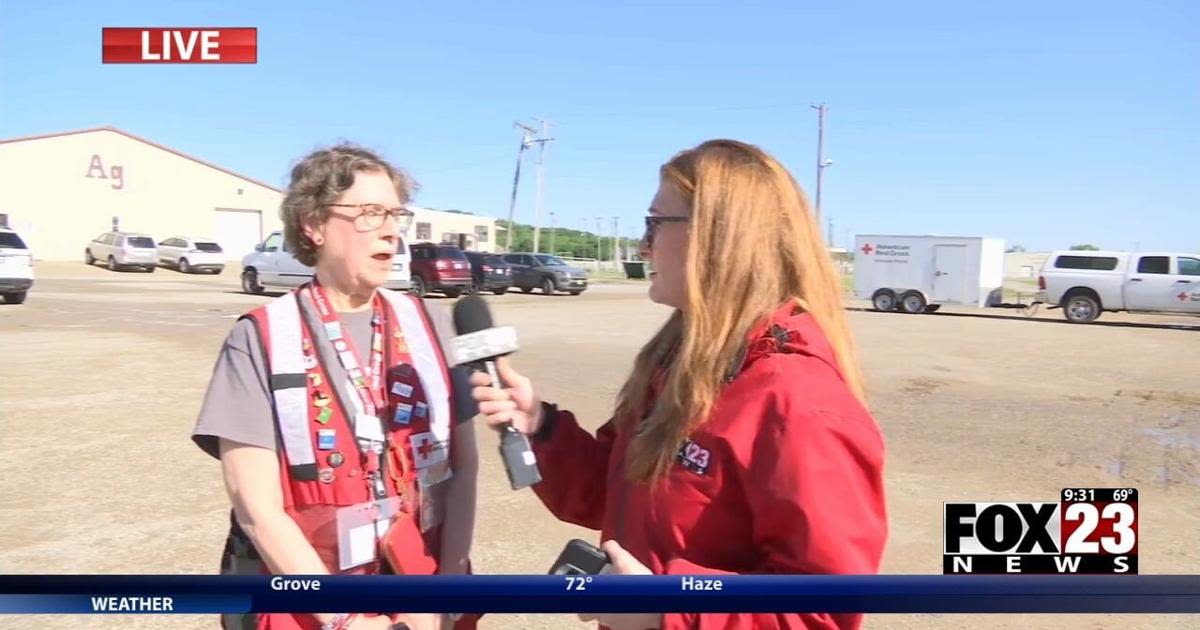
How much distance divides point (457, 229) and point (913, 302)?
18474 mm

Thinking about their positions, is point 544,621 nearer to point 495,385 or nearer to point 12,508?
point 495,385

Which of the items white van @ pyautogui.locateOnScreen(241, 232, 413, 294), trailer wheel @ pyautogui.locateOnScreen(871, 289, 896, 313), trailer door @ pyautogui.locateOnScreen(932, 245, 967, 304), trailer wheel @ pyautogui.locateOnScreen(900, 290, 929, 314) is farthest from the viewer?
trailer wheel @ pyautogui.locateOnScreen(871, 289, 896, 313)

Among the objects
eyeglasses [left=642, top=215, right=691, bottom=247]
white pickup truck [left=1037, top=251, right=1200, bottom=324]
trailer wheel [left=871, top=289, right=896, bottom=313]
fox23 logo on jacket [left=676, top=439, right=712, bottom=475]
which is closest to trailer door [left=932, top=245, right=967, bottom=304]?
trailer wheel [left=871, top=289, right=896, bottom=313]

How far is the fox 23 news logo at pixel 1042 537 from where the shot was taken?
1.80 metres

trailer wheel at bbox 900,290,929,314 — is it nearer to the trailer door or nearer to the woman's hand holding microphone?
the trailer door

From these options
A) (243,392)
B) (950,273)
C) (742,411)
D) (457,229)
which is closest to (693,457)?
(742,411)

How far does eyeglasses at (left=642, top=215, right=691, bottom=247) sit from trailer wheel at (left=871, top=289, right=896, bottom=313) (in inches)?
736

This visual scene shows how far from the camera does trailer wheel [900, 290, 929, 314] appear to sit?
61.2 feet

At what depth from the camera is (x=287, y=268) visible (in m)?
2.05

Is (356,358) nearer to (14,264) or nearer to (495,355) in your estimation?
(495,355)

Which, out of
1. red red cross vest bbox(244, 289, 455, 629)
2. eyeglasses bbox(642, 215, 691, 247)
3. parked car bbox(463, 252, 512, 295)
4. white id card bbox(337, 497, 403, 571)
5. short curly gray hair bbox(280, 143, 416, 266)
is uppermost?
short curly gray hair bbox(280, 143, 416, 266)

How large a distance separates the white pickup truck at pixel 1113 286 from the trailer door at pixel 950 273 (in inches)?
61.8

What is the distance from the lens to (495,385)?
5.08 ft

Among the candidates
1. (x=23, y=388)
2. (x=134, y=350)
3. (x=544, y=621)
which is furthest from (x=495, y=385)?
(x=134, y=350)
